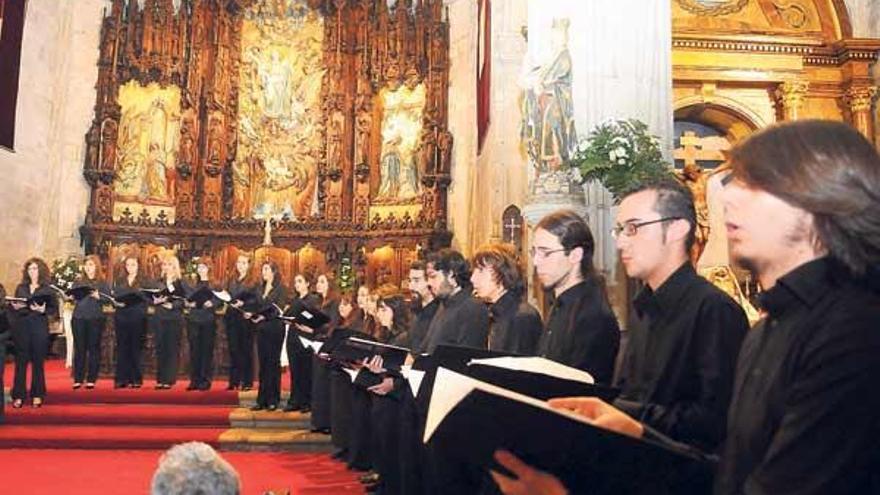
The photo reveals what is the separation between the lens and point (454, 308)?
14.7 feet

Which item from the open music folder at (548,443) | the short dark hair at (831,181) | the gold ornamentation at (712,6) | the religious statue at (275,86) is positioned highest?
the gold ornamentation at (712,6)

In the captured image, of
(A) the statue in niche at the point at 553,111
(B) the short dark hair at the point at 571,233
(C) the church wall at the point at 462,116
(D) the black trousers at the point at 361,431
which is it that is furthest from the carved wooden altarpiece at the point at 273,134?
(B) the short dark hair at the point at 571,233

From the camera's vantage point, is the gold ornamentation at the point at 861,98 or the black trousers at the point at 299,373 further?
the gold ornamentation at the point at 861,98

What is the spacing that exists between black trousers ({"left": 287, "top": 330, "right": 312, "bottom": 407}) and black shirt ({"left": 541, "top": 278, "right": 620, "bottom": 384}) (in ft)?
19.9

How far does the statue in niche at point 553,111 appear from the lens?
7.29m

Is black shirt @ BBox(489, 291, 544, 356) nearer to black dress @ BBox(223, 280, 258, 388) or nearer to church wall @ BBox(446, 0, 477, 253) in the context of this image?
black dress @ BBox(223, 280, 258, 388)

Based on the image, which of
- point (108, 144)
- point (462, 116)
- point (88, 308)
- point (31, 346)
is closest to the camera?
point (31, 346)

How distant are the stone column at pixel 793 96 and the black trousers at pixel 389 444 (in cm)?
941

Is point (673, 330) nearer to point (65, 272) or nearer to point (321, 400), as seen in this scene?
point (321, 400)

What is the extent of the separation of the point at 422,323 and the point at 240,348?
4843 mm

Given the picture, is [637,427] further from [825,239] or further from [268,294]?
[268,294]

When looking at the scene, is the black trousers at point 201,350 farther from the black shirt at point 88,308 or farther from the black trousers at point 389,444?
the black trousers at point 389,444

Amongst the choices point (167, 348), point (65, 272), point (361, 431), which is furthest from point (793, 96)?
point (65, 272)

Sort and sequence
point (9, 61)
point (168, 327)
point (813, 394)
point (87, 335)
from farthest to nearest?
point (9, 61), point (168, 327), point (87, 335), point (813, 394)
